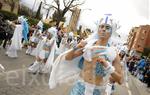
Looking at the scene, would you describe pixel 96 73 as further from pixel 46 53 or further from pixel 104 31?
pixel 46 53

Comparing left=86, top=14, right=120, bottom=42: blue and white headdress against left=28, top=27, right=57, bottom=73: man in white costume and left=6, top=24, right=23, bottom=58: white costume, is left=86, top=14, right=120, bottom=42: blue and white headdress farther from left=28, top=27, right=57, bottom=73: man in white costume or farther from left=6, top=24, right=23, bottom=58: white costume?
left=6, top=24, right=23, bottom=58: white costume

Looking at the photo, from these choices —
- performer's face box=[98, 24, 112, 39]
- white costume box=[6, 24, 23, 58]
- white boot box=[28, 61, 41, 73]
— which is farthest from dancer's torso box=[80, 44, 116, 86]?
white costume box=[6, 24, 23, 58]

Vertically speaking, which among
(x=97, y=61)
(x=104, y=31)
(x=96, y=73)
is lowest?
(x=96, y=73)

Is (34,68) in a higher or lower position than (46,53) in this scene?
lower

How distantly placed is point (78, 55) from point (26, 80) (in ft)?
23.1

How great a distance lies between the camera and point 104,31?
17.9 feet

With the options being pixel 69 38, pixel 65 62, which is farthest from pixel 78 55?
pixel 69 38

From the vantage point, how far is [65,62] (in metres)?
5.71

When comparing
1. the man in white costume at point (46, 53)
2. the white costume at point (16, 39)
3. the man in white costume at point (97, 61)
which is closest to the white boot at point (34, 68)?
the man in white costume at point (46, 53)

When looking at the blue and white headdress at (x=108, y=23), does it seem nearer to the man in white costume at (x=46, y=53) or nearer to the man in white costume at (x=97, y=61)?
the man in white costume at (x=97, y=61)

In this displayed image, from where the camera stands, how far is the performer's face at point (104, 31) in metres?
5.42

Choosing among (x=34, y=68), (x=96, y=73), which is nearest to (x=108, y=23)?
(x=96, y=73)

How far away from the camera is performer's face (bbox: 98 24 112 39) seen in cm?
542

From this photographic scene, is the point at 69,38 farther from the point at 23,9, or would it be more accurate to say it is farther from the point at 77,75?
the point at 23,9
